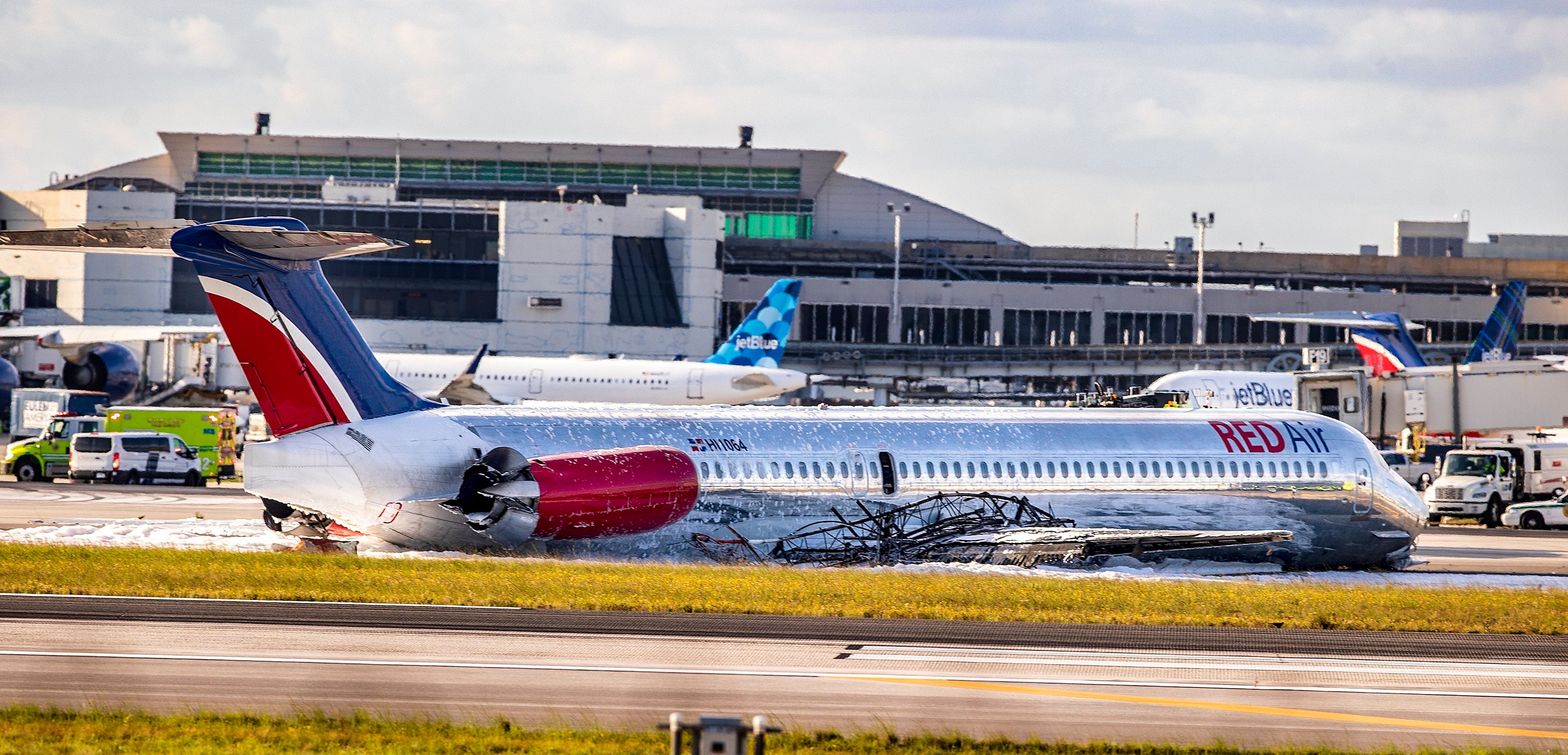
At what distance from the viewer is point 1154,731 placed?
46.3 feet

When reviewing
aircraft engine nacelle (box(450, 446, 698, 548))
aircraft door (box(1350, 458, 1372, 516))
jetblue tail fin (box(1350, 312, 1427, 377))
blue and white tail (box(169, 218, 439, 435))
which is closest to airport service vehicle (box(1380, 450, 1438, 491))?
jetblue tail fin (box(1350, 312, 1427, 377))

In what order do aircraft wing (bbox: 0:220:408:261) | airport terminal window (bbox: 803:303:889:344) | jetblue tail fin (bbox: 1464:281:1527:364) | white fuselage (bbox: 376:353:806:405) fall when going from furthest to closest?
airport terminal window (bbox: 803:303:889:344), jetblue tail fin (bbox: 1464:281:1527:364), white fuselage (bbox: 376:353:806:405), aircraft wing (bbox: 0:220:408:261)

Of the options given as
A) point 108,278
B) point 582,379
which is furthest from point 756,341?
point 108,278

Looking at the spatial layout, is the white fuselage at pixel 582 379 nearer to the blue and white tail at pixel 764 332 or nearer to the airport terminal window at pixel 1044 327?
the blue and white tail at pixel 764 332

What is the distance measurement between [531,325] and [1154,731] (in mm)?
70700

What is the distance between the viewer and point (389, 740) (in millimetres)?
12977

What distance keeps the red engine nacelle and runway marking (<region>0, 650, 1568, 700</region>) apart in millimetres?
7225

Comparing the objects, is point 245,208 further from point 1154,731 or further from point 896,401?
point 1154,731

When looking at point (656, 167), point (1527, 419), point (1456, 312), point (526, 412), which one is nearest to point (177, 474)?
point (526, 412)

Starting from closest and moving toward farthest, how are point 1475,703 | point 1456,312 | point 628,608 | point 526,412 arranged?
point 1475,703, point 628,608, point 526,412, point 1456,312

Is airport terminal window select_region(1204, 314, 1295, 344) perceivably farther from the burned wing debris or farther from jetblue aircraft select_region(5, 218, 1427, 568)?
the burned wing debris

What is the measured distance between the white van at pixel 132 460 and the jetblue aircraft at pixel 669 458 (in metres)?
25.2

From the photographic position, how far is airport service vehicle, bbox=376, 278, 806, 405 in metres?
62.1

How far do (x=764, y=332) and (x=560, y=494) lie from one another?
1651 inches
